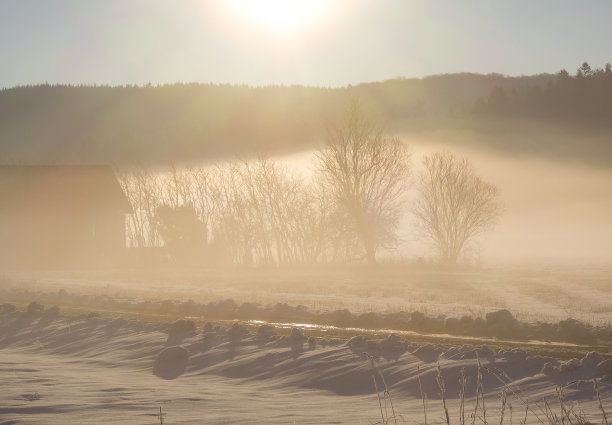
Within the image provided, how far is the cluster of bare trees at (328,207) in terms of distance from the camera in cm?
5375

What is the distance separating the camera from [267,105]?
170500mm

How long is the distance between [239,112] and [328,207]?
114 metres

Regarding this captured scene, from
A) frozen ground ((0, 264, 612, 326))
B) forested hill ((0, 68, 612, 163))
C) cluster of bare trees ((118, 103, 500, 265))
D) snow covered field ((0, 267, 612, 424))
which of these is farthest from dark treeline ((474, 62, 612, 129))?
snow covered field ((0, 267, 612, 424))

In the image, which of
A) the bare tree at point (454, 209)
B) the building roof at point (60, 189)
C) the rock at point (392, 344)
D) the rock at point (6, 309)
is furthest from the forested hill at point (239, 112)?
the rock at point (392, 344)

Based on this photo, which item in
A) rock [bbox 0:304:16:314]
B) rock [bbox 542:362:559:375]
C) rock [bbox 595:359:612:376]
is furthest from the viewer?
rock [bbox 0:304:16:314]

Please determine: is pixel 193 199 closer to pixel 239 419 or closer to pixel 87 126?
pixel 239 419

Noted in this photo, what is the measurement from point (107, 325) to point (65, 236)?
165 feet

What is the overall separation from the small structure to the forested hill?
221 ft

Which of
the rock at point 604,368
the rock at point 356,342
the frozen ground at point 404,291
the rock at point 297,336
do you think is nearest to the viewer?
the rock at point 604,368

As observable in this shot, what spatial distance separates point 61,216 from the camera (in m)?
69.1

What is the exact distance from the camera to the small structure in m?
65.8

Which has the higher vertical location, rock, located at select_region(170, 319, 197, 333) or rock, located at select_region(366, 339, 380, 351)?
rock, located at select_region(170, 319, 197, 333)

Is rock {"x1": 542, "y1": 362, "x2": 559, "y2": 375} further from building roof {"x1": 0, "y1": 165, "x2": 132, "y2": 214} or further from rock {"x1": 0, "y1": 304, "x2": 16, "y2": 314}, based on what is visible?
building roof {"x1": 0, "y1": 165, "x2": 132, "y2": 214}

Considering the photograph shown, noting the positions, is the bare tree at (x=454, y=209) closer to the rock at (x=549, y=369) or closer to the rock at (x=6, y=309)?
the rock at (x=6, y=309)
